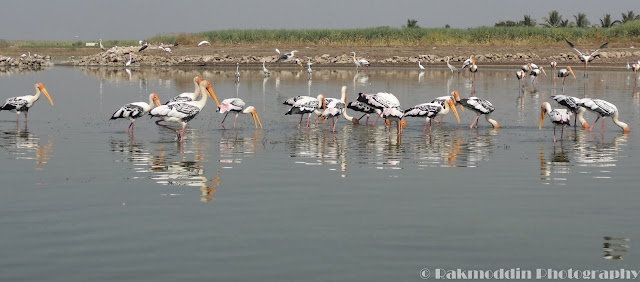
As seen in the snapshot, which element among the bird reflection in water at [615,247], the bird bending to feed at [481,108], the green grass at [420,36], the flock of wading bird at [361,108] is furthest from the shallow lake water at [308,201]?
the green grass at [420,36]

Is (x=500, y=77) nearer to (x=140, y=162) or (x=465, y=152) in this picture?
(x=465, y=152)

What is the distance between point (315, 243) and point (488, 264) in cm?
193

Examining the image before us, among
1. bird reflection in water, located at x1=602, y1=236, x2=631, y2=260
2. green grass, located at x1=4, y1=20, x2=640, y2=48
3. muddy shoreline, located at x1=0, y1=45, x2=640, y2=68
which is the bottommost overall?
bird reflection in water, located at x1=602, y1=236, x2=631, y2=260

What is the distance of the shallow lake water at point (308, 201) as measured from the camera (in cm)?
938

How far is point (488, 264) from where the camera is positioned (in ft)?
30.3

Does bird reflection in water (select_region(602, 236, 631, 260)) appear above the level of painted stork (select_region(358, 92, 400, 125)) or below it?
below

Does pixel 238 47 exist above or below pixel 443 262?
above

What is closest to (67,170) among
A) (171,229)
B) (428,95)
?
(171,229)

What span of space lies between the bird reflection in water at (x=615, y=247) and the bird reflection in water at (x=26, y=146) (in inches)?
372

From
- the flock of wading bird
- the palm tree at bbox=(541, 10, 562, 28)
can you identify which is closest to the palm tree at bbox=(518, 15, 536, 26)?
the palm tree at bbox=(541, 10, 562, 28)

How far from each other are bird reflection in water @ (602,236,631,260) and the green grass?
227ft

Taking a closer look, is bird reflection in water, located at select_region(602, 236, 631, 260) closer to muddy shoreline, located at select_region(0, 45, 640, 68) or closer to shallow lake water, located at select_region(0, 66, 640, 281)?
shallow lake water, located at select_region(0, 66, 640, 281)

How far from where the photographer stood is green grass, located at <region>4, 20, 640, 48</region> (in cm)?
7856

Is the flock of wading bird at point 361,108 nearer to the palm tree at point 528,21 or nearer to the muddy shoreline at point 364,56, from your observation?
the muddy shoreline at point 364,56
